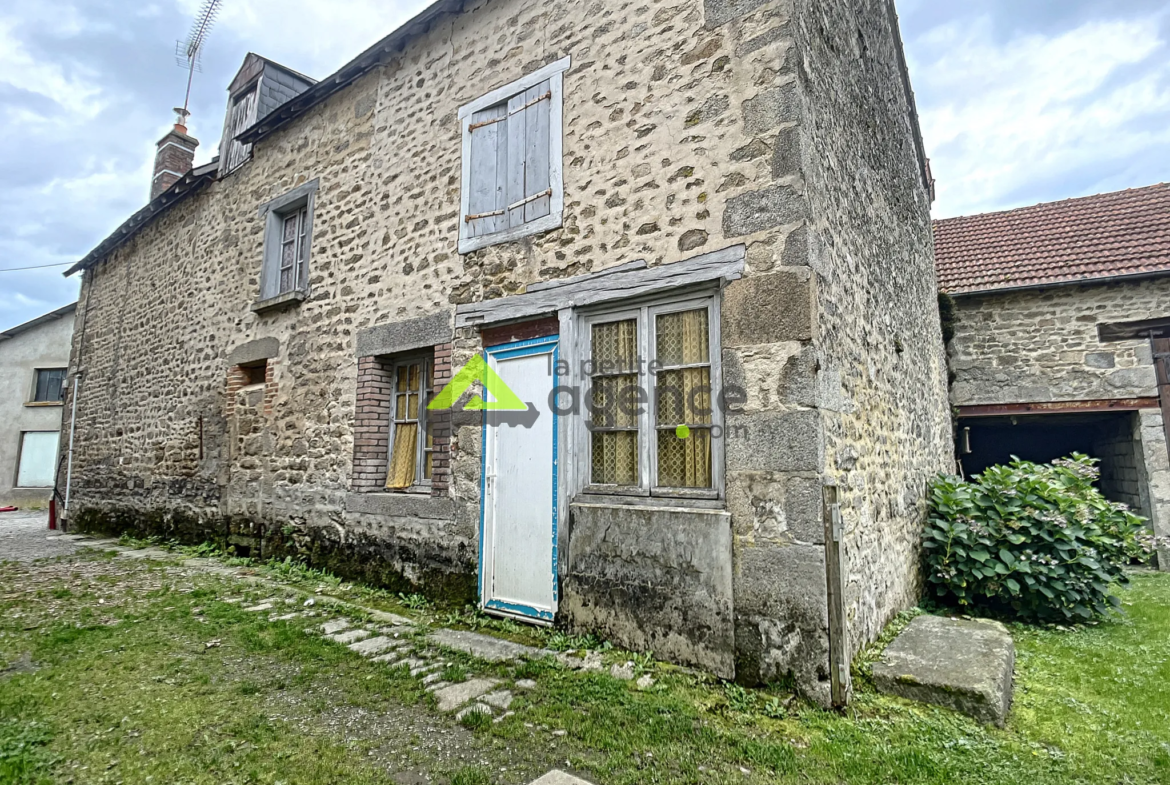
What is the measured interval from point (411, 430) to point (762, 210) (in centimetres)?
376

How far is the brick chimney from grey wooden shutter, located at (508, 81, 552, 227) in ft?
30.1

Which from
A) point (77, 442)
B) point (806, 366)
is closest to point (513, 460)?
point (806, 366)

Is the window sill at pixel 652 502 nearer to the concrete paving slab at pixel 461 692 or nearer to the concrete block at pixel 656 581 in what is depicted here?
the concrete block at pixel 656 581

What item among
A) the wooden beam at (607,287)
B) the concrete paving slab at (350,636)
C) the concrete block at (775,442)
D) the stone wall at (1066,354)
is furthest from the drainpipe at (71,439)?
the stone wall at (1066,354)

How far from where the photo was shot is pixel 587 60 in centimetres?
451

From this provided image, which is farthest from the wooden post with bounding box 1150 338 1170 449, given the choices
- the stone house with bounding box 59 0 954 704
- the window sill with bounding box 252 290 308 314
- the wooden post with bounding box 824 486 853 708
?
the window sill with bounding box 252 290 308 314

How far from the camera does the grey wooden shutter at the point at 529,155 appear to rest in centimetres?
468

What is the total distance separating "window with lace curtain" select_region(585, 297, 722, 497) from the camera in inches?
147

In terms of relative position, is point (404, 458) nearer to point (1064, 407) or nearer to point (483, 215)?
point (483, 215)

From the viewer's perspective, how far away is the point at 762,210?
3512 millimetres

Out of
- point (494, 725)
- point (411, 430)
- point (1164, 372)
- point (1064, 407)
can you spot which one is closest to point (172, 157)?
point (411, 430)

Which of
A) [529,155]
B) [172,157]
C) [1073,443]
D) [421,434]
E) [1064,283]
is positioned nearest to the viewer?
[529,155]

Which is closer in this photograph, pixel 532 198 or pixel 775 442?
pixel 775 442

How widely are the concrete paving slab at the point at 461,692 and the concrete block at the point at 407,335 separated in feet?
9.09
